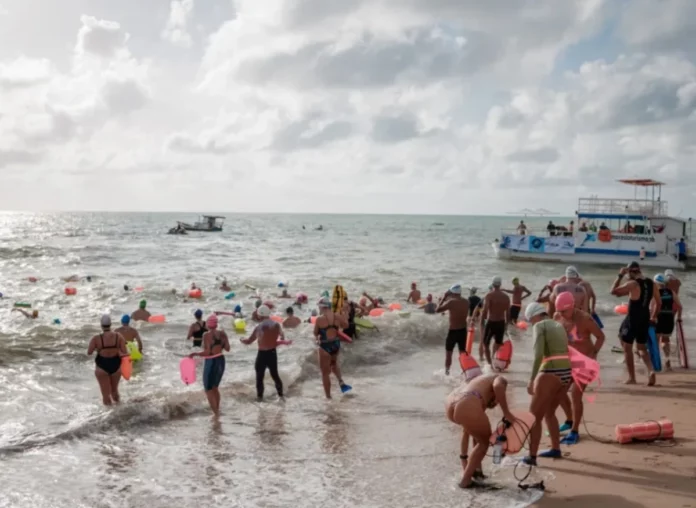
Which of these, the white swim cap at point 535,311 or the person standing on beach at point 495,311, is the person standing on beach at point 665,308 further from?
the white swim cap at point 535,311

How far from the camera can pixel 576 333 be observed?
22.9 ft

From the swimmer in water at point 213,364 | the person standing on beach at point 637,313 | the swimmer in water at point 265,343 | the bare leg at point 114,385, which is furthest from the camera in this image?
the swimmer in water at point 265,343

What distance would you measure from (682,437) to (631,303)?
2950 millimetres

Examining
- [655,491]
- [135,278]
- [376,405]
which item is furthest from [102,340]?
[135,278]

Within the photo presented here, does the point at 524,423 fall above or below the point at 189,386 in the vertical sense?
above

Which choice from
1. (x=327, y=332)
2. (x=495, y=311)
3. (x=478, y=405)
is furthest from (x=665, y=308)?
(x=478, y=405)

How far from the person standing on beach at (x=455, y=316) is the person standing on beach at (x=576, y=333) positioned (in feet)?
12.4

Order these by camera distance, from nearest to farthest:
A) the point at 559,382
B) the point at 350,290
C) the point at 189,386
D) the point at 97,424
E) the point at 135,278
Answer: the point at 559,382 → the point at 97,424 → the point at 189,386 → the point at 350,290 → the point at 135,278

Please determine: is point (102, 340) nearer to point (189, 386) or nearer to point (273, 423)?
point (189, 386)

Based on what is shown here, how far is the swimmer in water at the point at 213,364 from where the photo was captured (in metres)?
Answer: 8.83

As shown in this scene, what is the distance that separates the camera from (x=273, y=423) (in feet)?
27.8

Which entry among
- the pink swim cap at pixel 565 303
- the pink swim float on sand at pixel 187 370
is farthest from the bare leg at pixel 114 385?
the pink swim cap at pixel 565 303

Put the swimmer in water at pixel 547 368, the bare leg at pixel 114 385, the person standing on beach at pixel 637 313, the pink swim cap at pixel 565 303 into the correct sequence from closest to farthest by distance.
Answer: the swimmer in water at pixel 547 368, the pink swim cap at pixel 565 303, the bare leg at pixel 114 385, the person standing on beach at pixel 637 313

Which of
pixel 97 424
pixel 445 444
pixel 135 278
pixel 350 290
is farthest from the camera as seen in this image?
pixel 135 278
